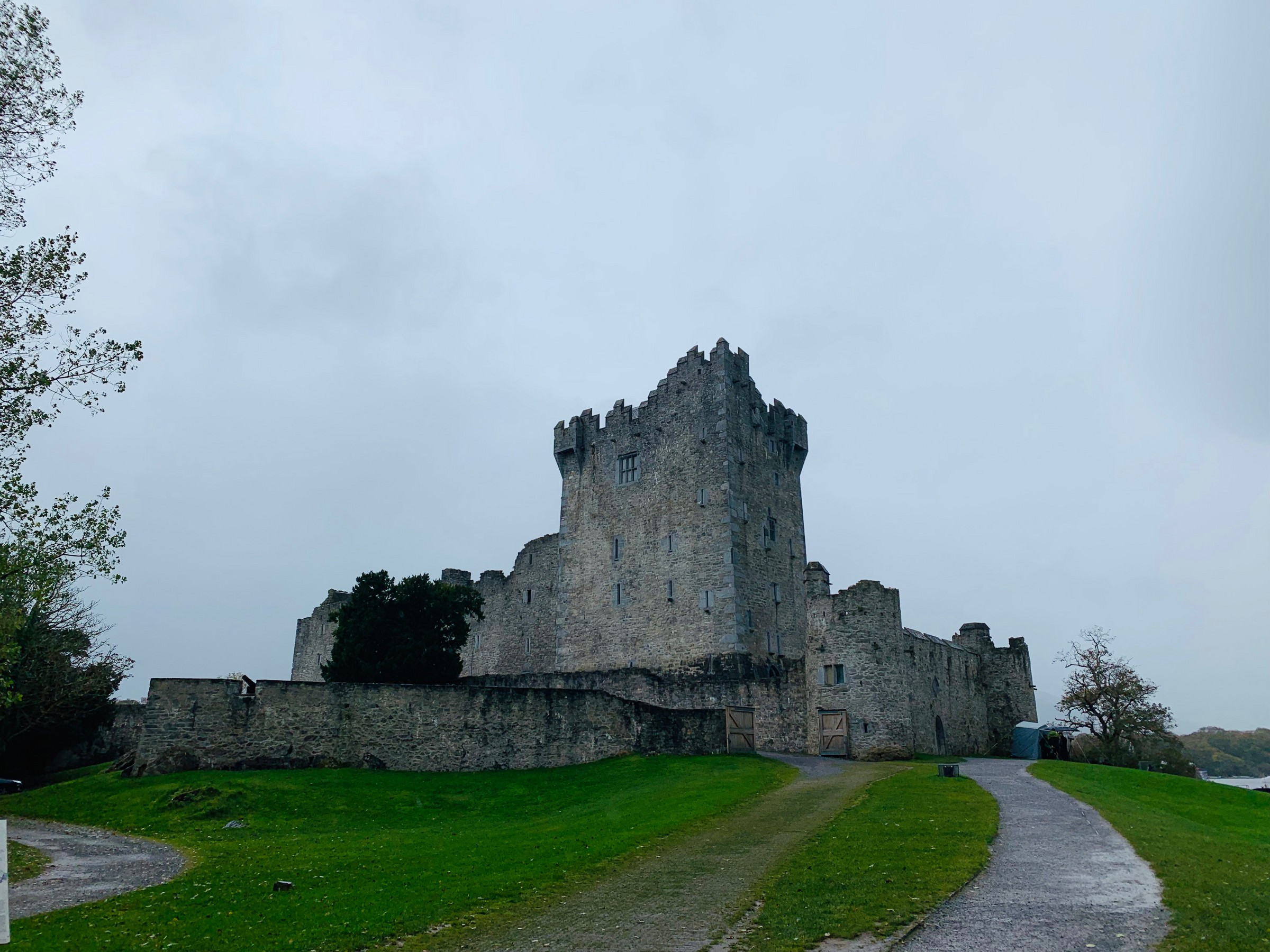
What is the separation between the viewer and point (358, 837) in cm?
2059

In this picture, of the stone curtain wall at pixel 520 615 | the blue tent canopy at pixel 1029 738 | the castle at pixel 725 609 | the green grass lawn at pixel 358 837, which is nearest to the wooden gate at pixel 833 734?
the castle at pixel 725 609

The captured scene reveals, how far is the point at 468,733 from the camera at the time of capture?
3153cm

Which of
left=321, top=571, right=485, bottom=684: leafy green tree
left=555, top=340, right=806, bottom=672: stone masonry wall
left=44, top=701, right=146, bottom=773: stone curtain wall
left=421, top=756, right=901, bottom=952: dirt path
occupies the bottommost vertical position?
left=421, top=756, right=901, bottom=952: dirt path

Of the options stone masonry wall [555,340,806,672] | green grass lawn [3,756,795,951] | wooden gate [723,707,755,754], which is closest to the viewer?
green grass lawn [3,756,795,951]

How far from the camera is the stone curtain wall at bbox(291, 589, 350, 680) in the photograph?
6419 centimetres

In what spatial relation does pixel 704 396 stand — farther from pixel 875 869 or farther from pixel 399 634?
pixel 875 869

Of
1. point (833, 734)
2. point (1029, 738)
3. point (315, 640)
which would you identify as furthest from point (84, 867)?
point (315, 640)

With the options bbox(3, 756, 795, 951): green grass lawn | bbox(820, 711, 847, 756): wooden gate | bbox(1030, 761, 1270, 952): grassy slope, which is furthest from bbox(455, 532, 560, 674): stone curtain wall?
bbox(1030, 761, 1270, 952): grassy slope

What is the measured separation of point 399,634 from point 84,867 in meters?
22.1

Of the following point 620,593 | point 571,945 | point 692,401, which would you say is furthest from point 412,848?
point 692,401

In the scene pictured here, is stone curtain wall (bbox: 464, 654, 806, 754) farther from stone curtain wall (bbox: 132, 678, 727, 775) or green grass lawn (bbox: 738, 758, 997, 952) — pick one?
green grass lawn (bbox: 738, 758, 997, 952)

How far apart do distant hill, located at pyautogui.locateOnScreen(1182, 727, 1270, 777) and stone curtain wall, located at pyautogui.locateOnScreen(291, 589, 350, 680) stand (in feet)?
241

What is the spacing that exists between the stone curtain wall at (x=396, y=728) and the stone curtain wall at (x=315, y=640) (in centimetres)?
3312

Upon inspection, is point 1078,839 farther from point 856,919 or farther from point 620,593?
point 620,593
